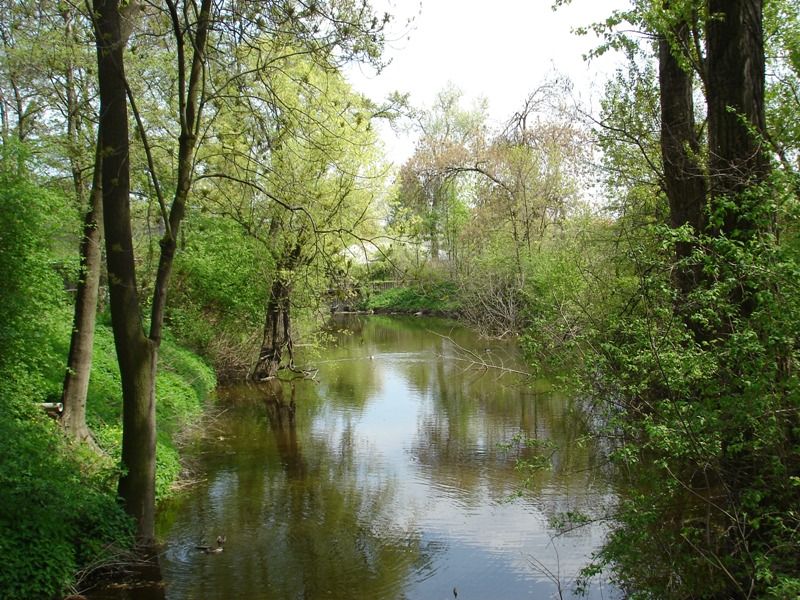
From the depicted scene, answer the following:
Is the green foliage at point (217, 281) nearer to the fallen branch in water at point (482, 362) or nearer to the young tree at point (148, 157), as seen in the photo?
the fallen branch in water at point (482, 362)

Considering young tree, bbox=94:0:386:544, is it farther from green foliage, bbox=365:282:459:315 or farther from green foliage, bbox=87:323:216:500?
green foliage, bbox=365:282:459:315

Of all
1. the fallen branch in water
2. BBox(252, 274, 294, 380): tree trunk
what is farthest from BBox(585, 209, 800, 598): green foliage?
BBox(252, 274, 294, 380): tree trunk

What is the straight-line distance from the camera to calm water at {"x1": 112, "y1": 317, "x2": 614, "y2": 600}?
7.36 meters

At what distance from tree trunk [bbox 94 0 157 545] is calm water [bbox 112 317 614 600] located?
1026 millimetres

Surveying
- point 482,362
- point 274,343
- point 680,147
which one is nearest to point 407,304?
point 274,343

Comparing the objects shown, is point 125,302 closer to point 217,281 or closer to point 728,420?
point 728,420

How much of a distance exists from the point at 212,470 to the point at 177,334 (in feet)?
23.0

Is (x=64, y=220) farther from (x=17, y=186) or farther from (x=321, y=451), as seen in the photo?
(x=321, y=451)

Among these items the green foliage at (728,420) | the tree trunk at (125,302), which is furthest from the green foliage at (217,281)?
the green foliage at (728,420)

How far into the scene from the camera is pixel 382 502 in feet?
32.6

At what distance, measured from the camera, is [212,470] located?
1126 cm

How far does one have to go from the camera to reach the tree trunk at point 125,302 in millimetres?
7301

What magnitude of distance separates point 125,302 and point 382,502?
195 inches

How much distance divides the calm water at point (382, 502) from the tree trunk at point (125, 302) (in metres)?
Result: 1.03
